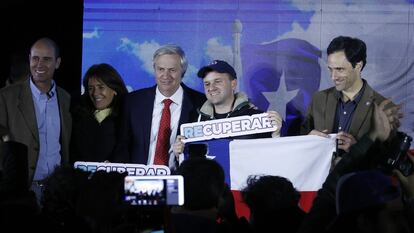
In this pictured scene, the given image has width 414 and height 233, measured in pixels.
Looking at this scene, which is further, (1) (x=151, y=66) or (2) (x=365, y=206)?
(1) (x=151, y=66)

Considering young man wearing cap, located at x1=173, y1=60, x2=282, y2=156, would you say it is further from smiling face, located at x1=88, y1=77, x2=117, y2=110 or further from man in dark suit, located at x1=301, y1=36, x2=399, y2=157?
smiling face, located at x1=88, y1=77, x2=117, y2=110

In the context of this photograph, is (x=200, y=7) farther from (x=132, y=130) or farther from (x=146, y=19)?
(x=132, y=130)

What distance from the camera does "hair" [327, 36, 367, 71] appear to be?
7.77m

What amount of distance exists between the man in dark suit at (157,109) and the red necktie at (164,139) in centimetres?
3

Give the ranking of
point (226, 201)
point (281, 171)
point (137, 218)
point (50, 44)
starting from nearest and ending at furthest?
point (137, 218)
point (226, 201)
point (281, 171)
point (50, 44)

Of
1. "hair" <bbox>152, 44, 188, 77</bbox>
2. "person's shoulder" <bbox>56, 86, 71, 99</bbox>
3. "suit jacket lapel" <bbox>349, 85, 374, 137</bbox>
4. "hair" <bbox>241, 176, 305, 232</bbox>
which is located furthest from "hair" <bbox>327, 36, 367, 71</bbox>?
"hair" <bbox>241, 176, 305, 232</bbox>

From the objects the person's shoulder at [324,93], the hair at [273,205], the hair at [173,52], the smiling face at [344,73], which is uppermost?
the hair at [173,52]

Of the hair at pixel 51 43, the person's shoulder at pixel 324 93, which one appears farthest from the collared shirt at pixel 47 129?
the person's shoulder at pixel 324 93

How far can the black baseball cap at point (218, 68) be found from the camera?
A: 7.88 meters

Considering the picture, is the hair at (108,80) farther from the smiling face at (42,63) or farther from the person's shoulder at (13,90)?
the person's shoulder at (13,90)

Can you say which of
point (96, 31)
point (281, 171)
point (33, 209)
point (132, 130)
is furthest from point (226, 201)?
point (96, 31)

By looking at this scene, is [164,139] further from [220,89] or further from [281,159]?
[281,159]

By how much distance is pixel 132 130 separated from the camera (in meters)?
8.26

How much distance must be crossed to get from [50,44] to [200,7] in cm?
143
